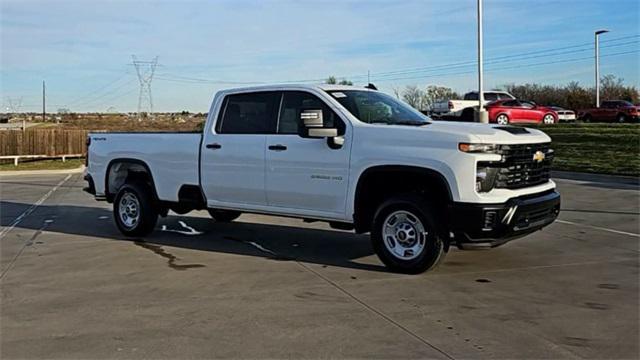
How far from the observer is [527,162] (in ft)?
22.9

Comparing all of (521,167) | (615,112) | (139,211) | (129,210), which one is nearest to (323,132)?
(521,167)

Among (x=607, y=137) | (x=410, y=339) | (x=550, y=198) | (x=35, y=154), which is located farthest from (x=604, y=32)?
(x=410, y=339)

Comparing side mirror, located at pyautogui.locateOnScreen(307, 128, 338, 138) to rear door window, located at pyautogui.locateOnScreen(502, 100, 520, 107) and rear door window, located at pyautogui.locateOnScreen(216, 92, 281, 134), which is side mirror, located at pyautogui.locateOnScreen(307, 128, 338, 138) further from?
rear door window, located at pyautogui.locateOnScreen(502, 100, 520, 107)

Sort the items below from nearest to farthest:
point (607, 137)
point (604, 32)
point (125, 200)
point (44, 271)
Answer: point (44, 271), point (125, 200), point (607, 137), point (604, 32)

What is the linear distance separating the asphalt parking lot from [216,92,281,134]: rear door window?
1.59m

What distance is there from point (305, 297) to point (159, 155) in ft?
13.1

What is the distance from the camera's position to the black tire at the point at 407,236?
679 centimetres

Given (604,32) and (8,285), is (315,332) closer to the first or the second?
(8,285)

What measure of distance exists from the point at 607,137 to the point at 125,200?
68.8 feet

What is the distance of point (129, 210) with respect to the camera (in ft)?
32.2

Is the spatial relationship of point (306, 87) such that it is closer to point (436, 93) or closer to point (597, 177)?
point (597, 177)

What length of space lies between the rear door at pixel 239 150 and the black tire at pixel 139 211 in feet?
4.19

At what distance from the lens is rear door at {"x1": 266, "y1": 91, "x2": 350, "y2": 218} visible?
740cm

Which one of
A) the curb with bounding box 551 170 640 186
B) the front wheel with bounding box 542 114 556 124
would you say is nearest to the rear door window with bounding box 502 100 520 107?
the front wheel with bounding box 542 114 556 124
